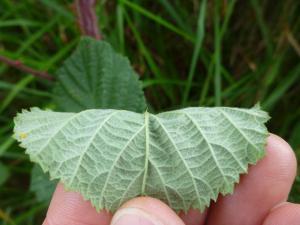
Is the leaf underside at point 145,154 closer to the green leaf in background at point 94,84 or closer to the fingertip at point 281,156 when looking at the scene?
the fingertip at point 281,156

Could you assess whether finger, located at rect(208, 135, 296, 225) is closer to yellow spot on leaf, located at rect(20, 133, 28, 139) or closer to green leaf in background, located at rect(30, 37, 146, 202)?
green leaf in background, located at rect(30, 37, 146, 202)

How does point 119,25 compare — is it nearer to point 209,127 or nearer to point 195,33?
point 195,33

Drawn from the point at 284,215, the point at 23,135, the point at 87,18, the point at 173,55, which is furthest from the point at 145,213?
the point at 173,55

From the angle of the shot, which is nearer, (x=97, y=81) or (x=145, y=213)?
(x=145, y=213)

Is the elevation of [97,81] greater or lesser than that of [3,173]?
greater

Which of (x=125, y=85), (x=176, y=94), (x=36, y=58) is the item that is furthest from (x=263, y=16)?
(x=36, y=58)

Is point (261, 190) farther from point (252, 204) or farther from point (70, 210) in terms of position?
point (70, 210)

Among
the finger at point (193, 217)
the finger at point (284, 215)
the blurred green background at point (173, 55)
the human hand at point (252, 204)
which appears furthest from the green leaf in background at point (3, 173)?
the finger at point (284, 215)
